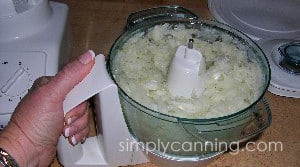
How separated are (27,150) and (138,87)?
22 cm

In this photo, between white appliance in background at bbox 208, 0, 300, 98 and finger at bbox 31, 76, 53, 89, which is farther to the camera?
white appliance in background at bbox 208, 0, 300, 98

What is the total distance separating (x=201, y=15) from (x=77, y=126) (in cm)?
47

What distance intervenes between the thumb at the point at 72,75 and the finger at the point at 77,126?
0.07 metres

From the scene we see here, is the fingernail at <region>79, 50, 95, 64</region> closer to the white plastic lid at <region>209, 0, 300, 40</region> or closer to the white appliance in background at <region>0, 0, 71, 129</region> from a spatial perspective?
the white appliance in background at <region>0, 0, 71, 129</region>

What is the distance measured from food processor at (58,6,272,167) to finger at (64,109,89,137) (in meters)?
0.02

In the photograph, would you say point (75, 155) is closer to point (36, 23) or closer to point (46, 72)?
point (46, 72)

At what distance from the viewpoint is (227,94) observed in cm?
55

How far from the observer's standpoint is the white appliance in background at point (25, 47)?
0.64 metres

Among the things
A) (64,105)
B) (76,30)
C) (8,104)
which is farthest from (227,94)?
(76,30)

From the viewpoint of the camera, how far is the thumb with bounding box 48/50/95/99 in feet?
1.79

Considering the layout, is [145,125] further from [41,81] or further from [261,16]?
[261,16]

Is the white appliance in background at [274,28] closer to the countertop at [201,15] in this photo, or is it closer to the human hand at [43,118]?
the countertop at [201,15]

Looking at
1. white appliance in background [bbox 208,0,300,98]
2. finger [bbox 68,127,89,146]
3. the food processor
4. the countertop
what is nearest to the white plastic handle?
the food processor

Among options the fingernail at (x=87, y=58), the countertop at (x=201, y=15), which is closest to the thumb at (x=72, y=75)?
the fingernail at (x=87, y=58)
